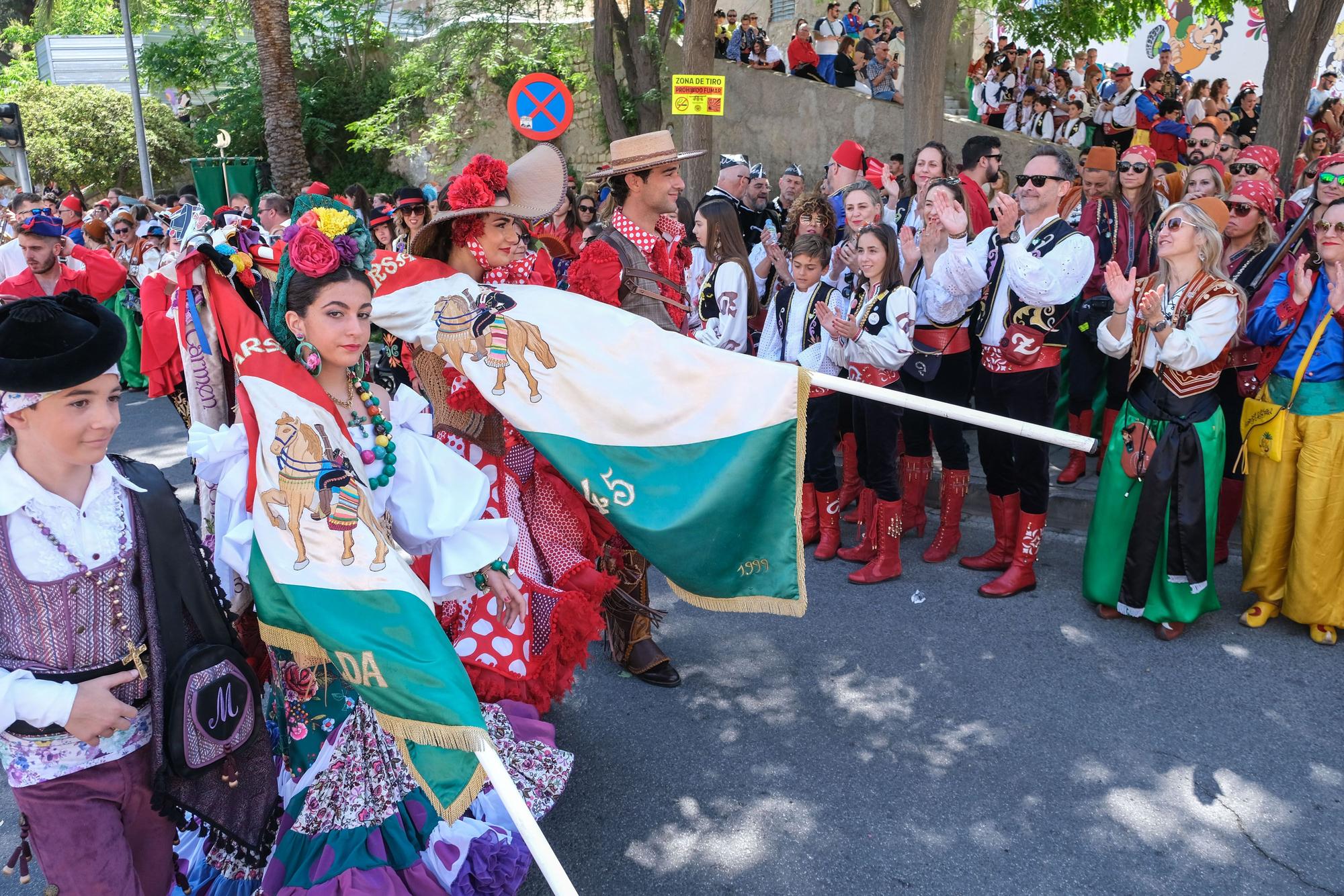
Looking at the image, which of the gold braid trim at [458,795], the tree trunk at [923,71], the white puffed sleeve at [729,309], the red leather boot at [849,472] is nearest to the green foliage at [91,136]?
the tree trunk at [923,71]

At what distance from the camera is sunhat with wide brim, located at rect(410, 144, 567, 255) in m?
3.47

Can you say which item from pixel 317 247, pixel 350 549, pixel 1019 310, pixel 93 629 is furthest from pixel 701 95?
pixel 93 629

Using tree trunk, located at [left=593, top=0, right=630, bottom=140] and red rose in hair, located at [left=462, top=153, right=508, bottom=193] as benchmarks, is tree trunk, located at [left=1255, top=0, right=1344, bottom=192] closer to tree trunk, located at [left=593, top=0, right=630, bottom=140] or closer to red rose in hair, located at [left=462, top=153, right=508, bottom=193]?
red rose in hair, located at [left=462, top=153, right=508, bottom=193]

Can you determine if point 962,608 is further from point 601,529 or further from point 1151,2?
point 1151,2

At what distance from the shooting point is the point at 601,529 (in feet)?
12.9

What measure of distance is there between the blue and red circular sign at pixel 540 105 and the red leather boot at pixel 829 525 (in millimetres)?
3499

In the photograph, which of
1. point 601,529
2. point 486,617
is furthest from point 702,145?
point 486,617

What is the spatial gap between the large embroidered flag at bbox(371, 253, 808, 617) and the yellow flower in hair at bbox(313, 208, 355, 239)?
66 centimetres

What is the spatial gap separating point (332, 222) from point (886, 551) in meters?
3.60

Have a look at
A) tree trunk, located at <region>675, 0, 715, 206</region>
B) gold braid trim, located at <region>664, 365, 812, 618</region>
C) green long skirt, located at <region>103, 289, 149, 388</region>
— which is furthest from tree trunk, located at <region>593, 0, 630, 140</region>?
gold braid trim, located at <region>664, 365, 812, 618</region>

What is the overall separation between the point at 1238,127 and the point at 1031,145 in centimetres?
267

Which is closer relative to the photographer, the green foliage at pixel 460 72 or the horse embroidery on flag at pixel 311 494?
the horse embroidery on flag at pixel 311 494

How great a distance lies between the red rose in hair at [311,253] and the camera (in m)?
2.65

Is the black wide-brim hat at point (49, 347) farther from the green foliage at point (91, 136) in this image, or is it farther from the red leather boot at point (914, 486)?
the green foliage at point (91, 136)
